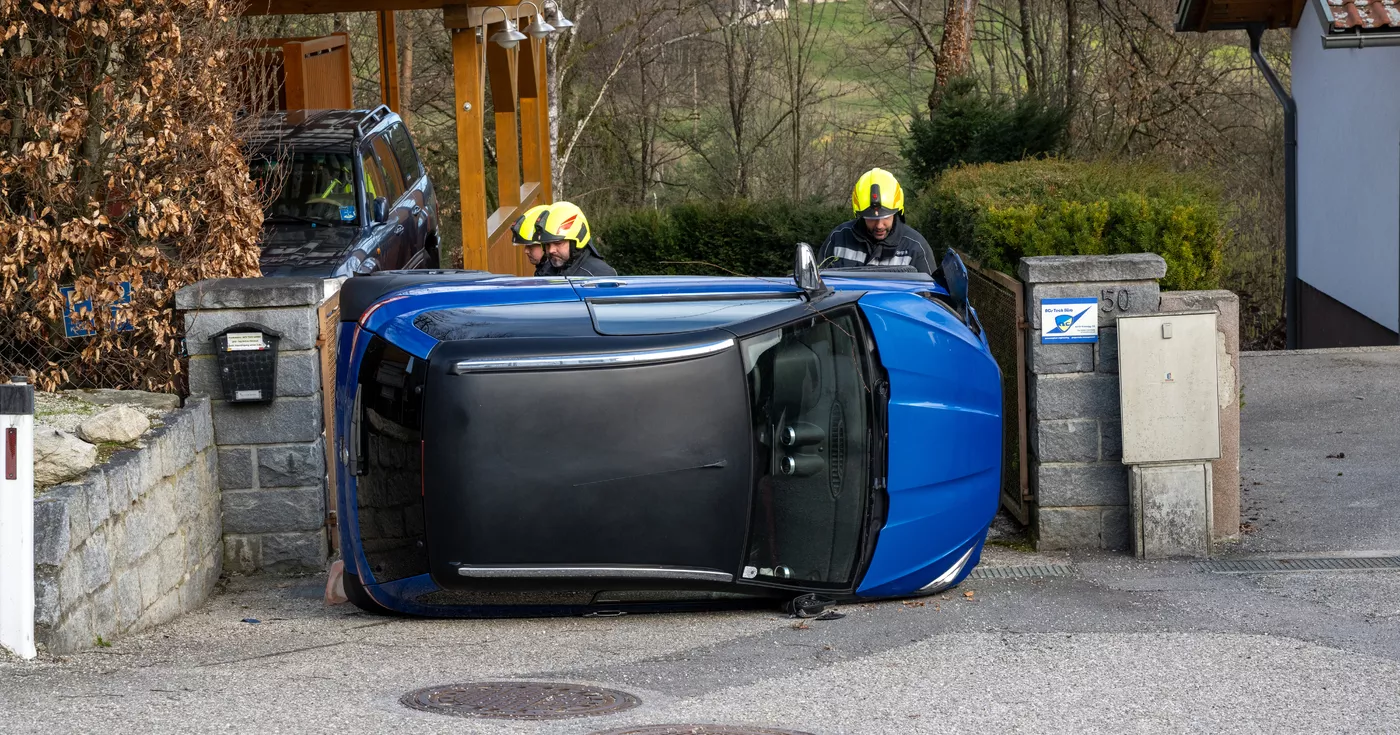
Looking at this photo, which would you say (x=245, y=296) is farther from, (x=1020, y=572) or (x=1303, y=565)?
(x=1303, y=565)

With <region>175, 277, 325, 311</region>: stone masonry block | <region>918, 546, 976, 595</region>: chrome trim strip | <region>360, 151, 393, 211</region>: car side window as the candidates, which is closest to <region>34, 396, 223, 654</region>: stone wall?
<region>175, 277, 325, 311</region>: stone masonry block

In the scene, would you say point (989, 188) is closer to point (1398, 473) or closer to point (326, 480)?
point (1398, 473)

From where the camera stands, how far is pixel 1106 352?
7.78 metres

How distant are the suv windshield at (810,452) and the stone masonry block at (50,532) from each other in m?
2.64

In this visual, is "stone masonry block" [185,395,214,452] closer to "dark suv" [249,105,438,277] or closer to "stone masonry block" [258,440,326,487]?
"stone masonry block" [258,440,326,487]

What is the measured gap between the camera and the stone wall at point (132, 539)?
18.0 ft

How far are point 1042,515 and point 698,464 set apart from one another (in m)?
2.61

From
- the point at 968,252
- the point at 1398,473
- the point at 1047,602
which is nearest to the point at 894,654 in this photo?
the point at 1047,602

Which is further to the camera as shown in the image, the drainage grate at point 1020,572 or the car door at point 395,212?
the car door at point 395,212

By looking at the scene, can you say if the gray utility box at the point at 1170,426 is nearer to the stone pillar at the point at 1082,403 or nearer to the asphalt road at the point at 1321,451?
the stone pillar at the point at 1082,403

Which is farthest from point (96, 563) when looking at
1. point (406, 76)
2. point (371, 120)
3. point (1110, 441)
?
point (406, 76)

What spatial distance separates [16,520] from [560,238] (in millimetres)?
4359

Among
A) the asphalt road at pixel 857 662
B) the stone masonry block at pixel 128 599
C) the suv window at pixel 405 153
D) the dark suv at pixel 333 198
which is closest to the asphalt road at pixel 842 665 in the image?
the asphalt road at pixel 857 662

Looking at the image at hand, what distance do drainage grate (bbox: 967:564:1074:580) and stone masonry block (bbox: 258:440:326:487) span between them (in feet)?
10.9
